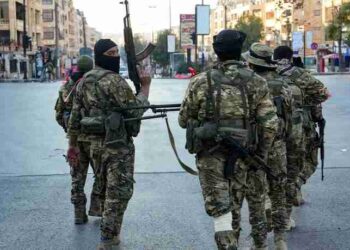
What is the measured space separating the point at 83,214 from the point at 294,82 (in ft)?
8.01

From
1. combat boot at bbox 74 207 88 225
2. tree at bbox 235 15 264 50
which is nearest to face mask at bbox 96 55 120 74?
combat boot at bbox 74 207 88 225

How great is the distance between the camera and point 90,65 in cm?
695

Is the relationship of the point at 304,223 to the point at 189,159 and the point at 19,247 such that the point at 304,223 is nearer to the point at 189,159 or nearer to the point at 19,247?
the point at 19,247

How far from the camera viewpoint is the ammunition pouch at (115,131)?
17.9ft

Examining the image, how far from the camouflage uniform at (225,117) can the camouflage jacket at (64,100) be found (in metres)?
2.42

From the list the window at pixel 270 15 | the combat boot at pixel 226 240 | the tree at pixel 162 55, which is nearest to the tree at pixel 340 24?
the tree at pixel 162 55

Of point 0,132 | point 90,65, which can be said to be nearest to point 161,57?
point 0,132

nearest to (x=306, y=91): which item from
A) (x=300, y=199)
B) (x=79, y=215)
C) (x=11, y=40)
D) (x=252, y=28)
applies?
(x=300, y=199)

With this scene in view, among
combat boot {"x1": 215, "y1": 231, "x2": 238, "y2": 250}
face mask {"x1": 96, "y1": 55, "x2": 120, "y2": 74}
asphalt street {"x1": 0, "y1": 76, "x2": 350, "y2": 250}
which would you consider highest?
face mask {"x1": 96, "y1": 55, "x2": 120, "y2": 74}

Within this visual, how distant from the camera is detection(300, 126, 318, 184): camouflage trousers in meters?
6.94

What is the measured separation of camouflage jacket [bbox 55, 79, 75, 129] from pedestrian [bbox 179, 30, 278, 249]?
2406 mm

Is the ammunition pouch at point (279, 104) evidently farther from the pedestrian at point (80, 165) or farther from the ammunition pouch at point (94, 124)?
the pedestrian at point (80, 165)

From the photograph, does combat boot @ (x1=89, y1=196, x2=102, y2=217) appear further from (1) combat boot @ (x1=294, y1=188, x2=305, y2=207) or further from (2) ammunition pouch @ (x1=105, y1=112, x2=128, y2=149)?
(1) combat boot @ (x1=294, y1=188, x2=305, y2=207)

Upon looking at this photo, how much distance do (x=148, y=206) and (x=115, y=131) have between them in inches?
84.8
